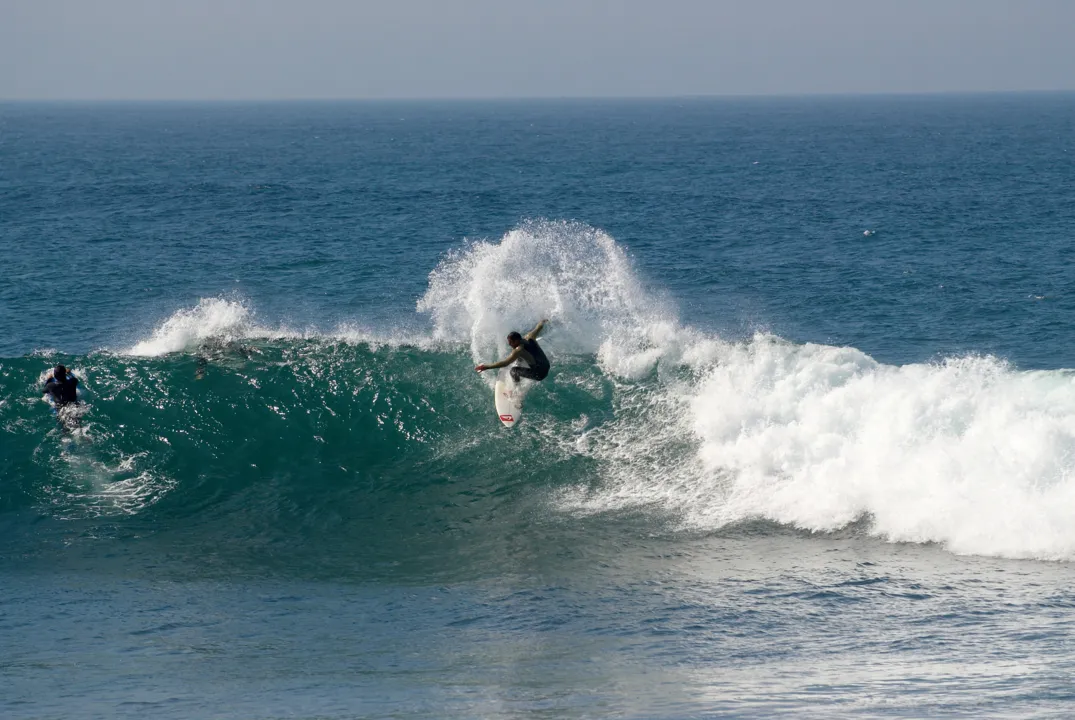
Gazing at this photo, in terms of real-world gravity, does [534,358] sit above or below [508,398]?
above

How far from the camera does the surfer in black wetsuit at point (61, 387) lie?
725 inches

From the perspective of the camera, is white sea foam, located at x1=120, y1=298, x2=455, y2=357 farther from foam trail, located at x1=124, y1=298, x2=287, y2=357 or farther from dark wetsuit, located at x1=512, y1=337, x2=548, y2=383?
dark wetsuit, located at x1=512, y1=337, x2=548, y2=383

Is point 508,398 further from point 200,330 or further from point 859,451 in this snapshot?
point 200,330

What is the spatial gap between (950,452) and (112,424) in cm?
1287

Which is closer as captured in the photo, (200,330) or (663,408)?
(663,408)

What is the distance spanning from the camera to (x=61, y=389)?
1845 cm

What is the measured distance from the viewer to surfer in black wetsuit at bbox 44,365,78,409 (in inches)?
725

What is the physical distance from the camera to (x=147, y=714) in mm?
10594

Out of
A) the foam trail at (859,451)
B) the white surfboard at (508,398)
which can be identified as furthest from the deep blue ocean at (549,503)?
the white surfboard at (508,398)

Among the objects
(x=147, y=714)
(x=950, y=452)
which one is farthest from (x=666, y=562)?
(x=147, y=714)

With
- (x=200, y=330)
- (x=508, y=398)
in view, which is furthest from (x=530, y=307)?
(x=200, y=330)

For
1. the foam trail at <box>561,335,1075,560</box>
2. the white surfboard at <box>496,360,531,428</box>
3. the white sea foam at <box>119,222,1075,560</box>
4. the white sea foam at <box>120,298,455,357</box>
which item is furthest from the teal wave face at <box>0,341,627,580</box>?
the foam trail at <box>561,335,1075,560</box>

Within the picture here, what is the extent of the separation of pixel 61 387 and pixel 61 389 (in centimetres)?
3

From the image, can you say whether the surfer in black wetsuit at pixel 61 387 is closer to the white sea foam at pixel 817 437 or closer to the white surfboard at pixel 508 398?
the white sea foam at pixel 817 437
